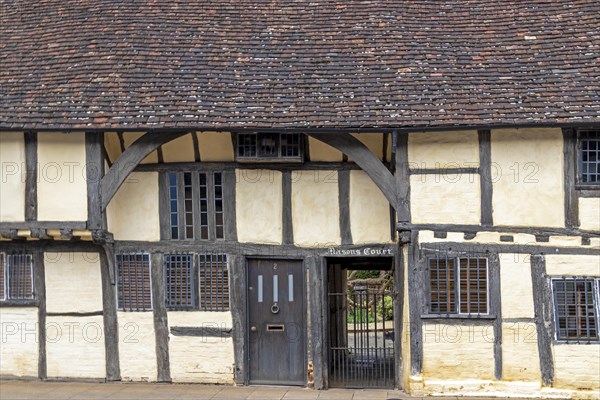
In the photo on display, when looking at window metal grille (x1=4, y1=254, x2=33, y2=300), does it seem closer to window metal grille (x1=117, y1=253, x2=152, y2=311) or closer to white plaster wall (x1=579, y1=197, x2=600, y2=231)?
window metal grille (x1=117, y1=253, x2=152, y2=311)

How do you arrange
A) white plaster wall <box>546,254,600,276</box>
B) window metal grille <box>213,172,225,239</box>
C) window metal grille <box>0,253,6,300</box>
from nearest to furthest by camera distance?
white plaster wall <box>546,254,600,276</box> → window metal grille <box>213,172,225,239</box> → window metal grille <box>0,253,6,300</box>

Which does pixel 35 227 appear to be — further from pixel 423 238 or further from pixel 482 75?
pixel 482 75

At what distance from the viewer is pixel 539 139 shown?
1168 cm

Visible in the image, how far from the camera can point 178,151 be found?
1298 cm

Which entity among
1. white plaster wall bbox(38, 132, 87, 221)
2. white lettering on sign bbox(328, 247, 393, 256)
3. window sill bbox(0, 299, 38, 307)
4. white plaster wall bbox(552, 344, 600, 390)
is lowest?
white plaster wall bbox(552, 344, 600, 390)

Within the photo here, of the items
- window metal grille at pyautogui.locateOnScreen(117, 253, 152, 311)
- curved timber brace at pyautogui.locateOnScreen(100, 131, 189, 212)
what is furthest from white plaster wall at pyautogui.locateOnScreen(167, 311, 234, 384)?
curved timber brace at pyautogui.locateOnScreen(100, 131, 189, 212)

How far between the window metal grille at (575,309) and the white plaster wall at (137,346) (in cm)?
618

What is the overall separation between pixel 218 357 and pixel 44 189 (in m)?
3.73

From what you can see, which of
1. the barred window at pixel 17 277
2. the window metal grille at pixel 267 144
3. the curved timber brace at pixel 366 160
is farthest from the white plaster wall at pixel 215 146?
the barred window at pixel 17 277

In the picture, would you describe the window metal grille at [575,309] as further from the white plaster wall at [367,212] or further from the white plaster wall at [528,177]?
the white plaster wall at [367,212]

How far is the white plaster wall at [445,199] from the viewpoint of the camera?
11805mm

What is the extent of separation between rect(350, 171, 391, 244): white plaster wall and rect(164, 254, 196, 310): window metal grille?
8.76 ft

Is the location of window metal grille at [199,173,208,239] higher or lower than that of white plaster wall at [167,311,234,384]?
higher

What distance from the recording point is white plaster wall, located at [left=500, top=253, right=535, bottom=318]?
11719 mm
